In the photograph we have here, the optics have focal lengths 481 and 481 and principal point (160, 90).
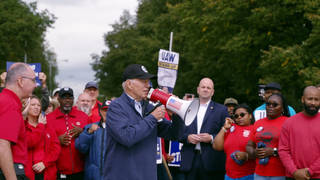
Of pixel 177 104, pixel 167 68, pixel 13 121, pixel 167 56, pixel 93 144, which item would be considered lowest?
pixel 93 144

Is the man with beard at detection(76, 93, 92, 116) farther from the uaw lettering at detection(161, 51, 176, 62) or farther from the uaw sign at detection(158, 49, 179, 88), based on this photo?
the uaw lettering at detection(161, 51, 176, 62)

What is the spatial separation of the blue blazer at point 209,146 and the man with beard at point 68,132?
73.7 inches

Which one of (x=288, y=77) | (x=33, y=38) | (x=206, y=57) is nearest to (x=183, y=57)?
(x=206, y=57)

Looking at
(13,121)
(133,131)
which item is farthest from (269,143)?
(13,121)

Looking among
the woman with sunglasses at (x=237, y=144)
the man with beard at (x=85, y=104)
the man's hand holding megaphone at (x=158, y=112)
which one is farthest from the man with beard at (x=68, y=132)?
the man's hand holding megaphone at (x=158, y=112)

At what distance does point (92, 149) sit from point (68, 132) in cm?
69

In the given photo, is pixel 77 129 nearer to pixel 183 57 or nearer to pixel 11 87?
pixel 11 87

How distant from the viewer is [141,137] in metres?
4.70

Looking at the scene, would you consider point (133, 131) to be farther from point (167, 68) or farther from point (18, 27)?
point (18, 27)

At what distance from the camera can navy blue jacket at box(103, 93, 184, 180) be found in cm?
471

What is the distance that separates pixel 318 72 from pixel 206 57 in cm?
1045

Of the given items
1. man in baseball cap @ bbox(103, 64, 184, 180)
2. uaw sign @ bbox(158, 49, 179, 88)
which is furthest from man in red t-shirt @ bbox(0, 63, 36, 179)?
uaw sign @ bbox(158, 49, 179, 88)

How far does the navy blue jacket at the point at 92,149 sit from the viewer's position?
7666mm

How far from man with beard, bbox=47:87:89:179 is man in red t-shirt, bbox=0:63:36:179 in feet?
10.7
